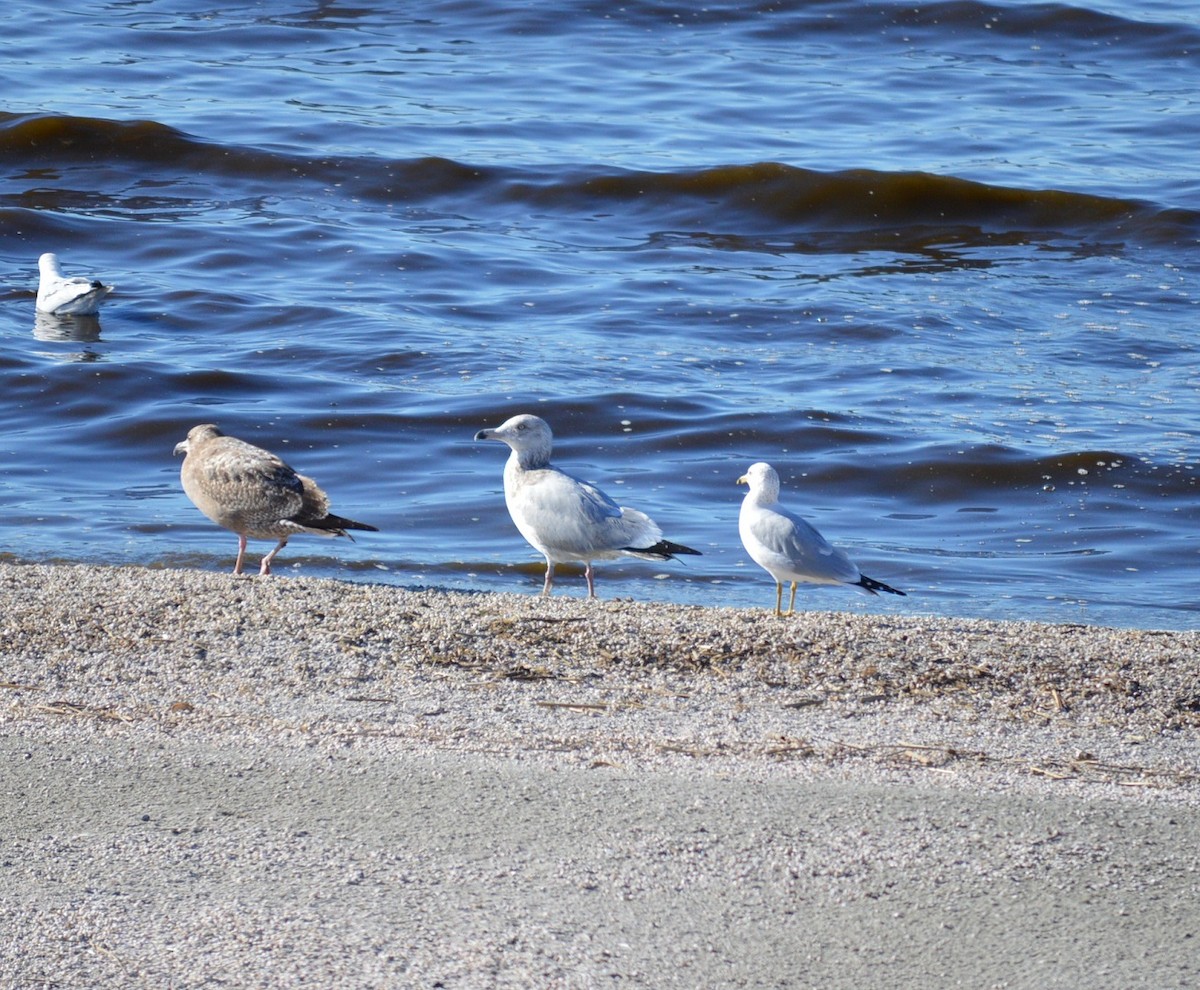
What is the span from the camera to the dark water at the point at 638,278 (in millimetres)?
8695

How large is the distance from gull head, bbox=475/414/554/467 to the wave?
8.96m

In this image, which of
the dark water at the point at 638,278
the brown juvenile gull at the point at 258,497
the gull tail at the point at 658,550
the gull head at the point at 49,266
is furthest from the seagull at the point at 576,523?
the gull head at the point at 49,266

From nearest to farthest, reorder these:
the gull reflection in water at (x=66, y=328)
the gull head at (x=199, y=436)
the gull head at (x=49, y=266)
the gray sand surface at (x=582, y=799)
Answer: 1. the gray sand surface at (x=582, y=799)
2. the gull head at (x=199, y=436)
3. the gull reflection in water at (x=66, y=328)
4. the gull head at (x=49, y=266)

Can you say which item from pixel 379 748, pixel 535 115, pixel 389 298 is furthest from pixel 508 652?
pixel 535 115

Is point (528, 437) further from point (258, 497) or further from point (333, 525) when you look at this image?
point (258, 497)

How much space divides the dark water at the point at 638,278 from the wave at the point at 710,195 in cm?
5

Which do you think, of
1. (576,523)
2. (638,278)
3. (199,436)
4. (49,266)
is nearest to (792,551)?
(576,523)

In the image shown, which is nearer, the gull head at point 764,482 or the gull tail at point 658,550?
the gull head at point 764,482

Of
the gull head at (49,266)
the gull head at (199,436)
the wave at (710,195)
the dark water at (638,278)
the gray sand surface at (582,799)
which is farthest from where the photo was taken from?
the wave at (710,195)

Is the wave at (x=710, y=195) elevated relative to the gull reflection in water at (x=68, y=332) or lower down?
elevated

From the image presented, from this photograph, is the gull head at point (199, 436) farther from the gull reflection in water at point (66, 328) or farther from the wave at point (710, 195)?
the wave at point (710, 195)

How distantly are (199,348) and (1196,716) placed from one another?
8.56 metres

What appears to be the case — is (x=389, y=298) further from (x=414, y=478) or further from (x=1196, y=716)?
(x=1196, y=716)

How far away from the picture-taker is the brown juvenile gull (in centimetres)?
685
